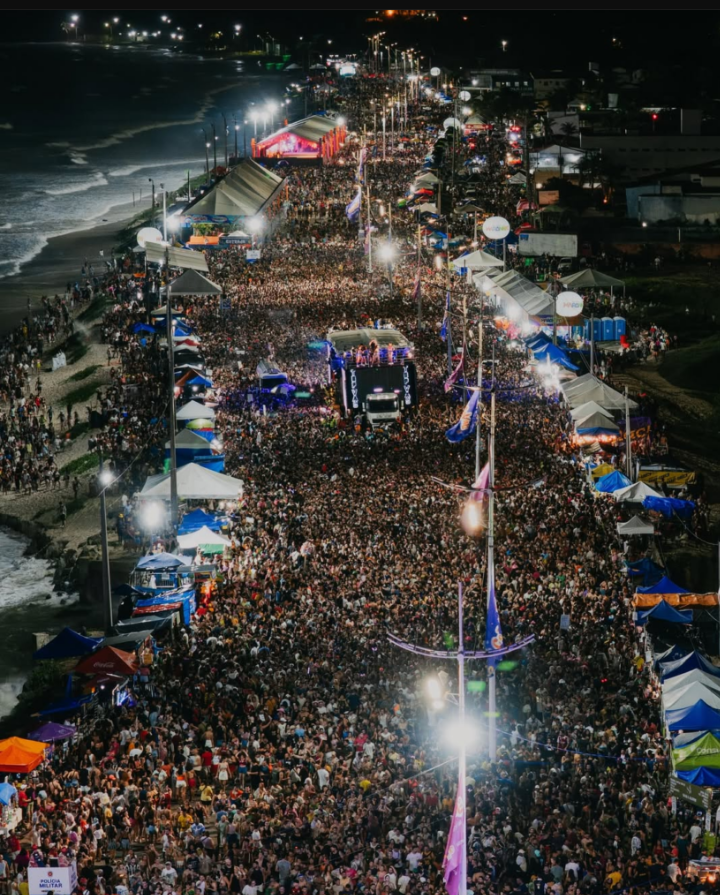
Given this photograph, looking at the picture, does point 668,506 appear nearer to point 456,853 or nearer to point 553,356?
point 553,356

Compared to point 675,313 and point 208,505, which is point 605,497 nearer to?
point 208,505

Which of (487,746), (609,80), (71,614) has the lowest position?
(71,614)

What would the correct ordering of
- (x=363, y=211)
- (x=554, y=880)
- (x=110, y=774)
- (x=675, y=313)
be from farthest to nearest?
(x=363, y=211) < (x=675, y=313) < (x=110, y=774) < (x=554, y=880)

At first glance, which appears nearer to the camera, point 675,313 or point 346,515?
point 346,515

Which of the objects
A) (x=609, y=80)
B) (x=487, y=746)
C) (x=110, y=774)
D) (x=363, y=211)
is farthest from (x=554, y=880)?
(x=609, y=80)

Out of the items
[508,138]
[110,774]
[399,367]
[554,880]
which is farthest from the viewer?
[508,138]

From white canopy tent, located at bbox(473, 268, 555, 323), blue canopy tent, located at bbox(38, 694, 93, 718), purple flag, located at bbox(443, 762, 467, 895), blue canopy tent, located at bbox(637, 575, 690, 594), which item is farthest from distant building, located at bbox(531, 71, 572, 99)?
purple flag, located at bbox(443, 762, 467, 895)

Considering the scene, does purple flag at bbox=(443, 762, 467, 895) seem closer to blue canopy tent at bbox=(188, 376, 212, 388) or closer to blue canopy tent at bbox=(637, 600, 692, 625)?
blue canopy tent at bbox=(637, 600, 692, 625)
